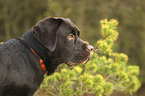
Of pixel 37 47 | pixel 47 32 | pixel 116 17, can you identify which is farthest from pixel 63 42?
pixel 116 17

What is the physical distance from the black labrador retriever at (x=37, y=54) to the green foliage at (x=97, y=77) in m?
0.64

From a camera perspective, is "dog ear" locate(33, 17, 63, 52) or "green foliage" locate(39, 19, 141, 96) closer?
"dog ear" locate(33, 17, 63, 52)

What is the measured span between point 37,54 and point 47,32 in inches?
15.7

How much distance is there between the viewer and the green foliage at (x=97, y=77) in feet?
12.9

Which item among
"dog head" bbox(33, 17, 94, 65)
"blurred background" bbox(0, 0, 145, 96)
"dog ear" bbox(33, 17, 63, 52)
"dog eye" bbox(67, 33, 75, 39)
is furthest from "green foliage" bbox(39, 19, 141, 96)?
"blurred background" bbox(0, 0, 145, 96)

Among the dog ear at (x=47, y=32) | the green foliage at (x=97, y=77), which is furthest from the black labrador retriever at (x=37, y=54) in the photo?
the green foliage at (x=97, y=77)

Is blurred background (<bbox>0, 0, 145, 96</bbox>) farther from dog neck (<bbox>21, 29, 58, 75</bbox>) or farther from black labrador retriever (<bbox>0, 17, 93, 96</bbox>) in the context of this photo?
dog neck (<bbox>21, 29, 58, 75</bbox>)

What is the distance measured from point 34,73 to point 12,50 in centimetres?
50

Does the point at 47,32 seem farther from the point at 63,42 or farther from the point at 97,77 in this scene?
the point at 97,77

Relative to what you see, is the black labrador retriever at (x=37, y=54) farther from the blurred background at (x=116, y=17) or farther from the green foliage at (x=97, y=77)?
the blurred background at (x=116, y=17)

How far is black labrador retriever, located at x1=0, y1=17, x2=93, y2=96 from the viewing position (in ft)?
9.23

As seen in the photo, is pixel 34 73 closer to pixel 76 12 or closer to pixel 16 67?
pixel 16 67

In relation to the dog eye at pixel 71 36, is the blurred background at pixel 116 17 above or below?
below

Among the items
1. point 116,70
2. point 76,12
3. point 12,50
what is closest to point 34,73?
point 12,50
